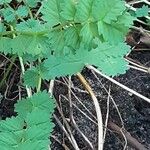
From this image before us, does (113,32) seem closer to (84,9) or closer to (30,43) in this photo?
(84,9)

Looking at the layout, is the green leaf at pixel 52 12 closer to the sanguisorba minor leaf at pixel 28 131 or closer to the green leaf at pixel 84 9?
the green leaf at pixel 84 9

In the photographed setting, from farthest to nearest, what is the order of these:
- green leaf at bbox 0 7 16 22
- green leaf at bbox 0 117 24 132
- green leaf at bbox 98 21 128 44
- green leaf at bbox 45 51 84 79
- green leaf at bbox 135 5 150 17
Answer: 1. green leaf at bbox 135 5 150 17
2. green leaf at bbox 0 7 16 22
3. green leaf at bbox 45 51 84 79
4. green leaf at bbox 0 117 24 132
5. green leaf at bbox 98 21 128 44

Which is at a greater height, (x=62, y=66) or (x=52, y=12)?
(x=52, y=12)

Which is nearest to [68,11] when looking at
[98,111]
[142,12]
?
[98,111]

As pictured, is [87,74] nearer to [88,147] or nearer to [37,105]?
[88,147]

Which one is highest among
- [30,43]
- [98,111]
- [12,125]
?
[30,43]

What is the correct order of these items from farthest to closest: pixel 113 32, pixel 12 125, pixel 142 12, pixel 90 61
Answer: pixel 142 12 → pixel 90 61 → pixel 12 125 → pixel 113 32

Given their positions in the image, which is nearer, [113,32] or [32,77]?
[113,32]

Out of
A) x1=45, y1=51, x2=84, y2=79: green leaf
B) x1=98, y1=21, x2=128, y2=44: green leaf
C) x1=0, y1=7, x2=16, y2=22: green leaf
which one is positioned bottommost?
x1=45, y1=51, x2=84, y2=79: green leaf

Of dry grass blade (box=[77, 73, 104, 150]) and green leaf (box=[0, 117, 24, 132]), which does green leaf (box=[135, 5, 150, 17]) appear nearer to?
dry grass blade (box=[77, 73, 104, 150])

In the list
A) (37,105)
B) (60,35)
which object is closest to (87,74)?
(37,105)

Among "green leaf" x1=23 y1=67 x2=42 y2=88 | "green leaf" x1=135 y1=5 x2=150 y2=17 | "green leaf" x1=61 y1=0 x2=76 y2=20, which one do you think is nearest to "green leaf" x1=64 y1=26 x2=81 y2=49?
"green leaf" x1=61 y1=0 x2=76 y2=20
